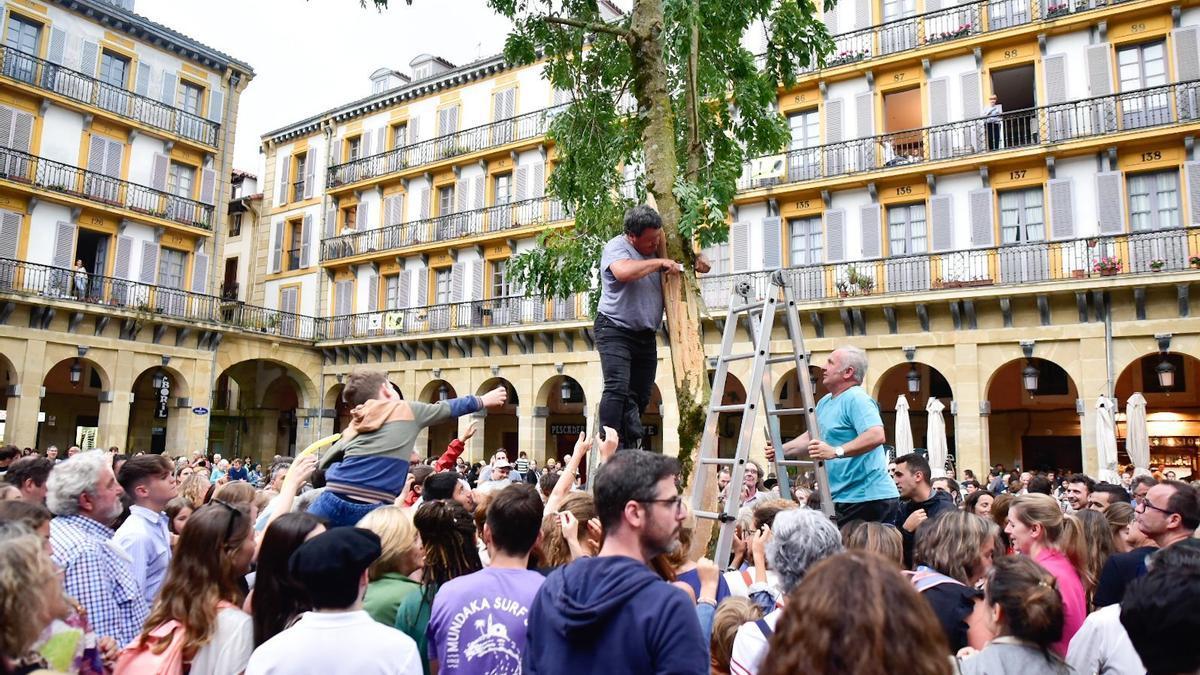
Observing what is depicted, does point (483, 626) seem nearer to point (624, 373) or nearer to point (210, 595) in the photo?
point (210, 595)

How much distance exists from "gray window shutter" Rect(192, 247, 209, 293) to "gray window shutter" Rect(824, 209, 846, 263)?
20584 mm

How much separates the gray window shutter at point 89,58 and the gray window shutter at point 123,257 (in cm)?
517

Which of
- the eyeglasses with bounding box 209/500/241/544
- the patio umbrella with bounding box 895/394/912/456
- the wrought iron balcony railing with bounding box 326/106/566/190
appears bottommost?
the eyeglasses with bounding box 209/500/241/544

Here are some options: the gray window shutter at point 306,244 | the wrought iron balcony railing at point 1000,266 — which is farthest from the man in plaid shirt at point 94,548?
the gray window shutter at point 306,244

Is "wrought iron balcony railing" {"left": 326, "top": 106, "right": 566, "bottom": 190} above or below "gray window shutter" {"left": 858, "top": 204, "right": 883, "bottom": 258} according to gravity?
above

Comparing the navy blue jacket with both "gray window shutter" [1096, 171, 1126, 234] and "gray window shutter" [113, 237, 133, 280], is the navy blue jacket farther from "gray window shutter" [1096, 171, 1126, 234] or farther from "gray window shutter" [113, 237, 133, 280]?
"gray window shutter" [113, 237, 133, 280]

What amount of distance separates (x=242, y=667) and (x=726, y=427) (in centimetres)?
2304

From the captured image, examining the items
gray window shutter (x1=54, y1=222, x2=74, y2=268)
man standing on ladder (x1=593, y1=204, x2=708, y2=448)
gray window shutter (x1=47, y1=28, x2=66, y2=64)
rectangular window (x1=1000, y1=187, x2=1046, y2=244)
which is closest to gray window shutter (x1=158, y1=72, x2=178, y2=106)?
gray window shutter (x1=47, y1=28, x2=66, y2=64)

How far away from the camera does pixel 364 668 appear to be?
2711 millimetres

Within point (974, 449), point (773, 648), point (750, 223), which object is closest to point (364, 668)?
point (773, 648)

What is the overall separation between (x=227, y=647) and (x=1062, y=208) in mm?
20706

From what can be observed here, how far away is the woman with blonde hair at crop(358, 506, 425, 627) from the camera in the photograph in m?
3.67

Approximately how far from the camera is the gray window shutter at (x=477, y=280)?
28578mm

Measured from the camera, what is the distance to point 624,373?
17.5ft
